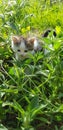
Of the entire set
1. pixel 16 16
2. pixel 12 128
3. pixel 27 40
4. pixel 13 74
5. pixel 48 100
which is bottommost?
pixel 12 128

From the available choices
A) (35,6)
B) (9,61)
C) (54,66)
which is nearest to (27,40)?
(9,61)

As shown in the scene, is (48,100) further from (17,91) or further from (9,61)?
(9,61)

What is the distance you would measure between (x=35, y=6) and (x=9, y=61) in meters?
2.29

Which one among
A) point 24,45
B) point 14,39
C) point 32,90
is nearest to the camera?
point 32,90

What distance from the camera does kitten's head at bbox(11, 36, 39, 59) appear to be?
3.42 m

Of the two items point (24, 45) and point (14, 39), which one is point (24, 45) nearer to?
point (24, 45)

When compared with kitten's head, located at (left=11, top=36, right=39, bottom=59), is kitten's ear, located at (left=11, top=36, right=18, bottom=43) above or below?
above

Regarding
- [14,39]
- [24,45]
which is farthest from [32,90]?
[24,45]

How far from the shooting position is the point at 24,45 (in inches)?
140

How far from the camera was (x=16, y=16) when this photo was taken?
177 inches

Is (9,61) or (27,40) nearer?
(9,61)

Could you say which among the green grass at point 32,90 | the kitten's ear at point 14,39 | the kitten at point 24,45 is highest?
the kitten's ear at point 14,39

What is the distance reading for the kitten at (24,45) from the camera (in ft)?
11.2

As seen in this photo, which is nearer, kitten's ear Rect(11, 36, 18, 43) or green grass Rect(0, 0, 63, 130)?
green grass Rect(0, 0, 63, 130)
